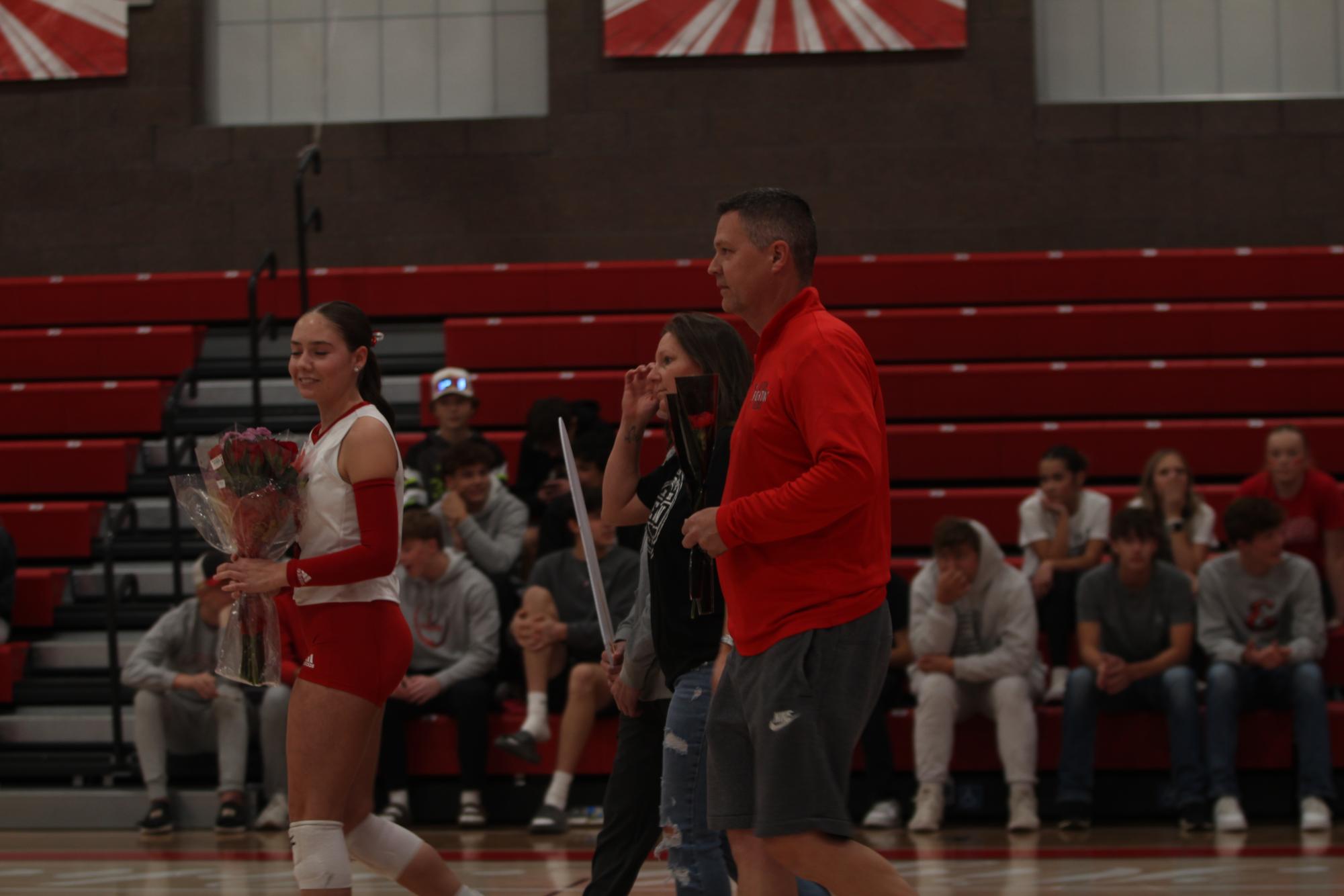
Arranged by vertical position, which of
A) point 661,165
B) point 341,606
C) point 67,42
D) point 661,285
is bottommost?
point 341,606

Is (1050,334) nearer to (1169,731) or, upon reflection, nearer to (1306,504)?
(1306,504)

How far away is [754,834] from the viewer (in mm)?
3086

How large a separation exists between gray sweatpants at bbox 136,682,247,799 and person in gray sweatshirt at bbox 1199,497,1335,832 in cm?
409

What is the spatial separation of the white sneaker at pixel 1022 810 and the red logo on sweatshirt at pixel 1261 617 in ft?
3.97

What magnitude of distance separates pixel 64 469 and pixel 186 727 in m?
2.43

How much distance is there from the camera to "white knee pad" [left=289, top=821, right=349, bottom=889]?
3.51 metres

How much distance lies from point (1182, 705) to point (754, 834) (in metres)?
4.09

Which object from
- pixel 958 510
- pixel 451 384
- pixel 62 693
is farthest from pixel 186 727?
pixel 958 510

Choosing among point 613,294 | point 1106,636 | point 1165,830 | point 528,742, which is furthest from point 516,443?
point 1165,830

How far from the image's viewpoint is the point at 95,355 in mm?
9711

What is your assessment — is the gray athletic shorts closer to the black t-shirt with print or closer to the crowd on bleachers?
the black t-shirt with print

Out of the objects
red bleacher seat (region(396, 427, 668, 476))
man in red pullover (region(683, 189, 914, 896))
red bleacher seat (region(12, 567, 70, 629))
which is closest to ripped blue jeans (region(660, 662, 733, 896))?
man in red pullover (region(683, 189, 914, 896))

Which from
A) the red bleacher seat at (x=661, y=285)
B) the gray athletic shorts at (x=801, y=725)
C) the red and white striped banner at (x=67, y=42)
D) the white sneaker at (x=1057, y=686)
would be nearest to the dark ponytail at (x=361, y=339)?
the gray athletic shorts at (x=801, y=725)

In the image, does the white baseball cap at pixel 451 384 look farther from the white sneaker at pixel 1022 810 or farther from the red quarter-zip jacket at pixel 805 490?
the red quarter-zip jacket at pixel 805 490
